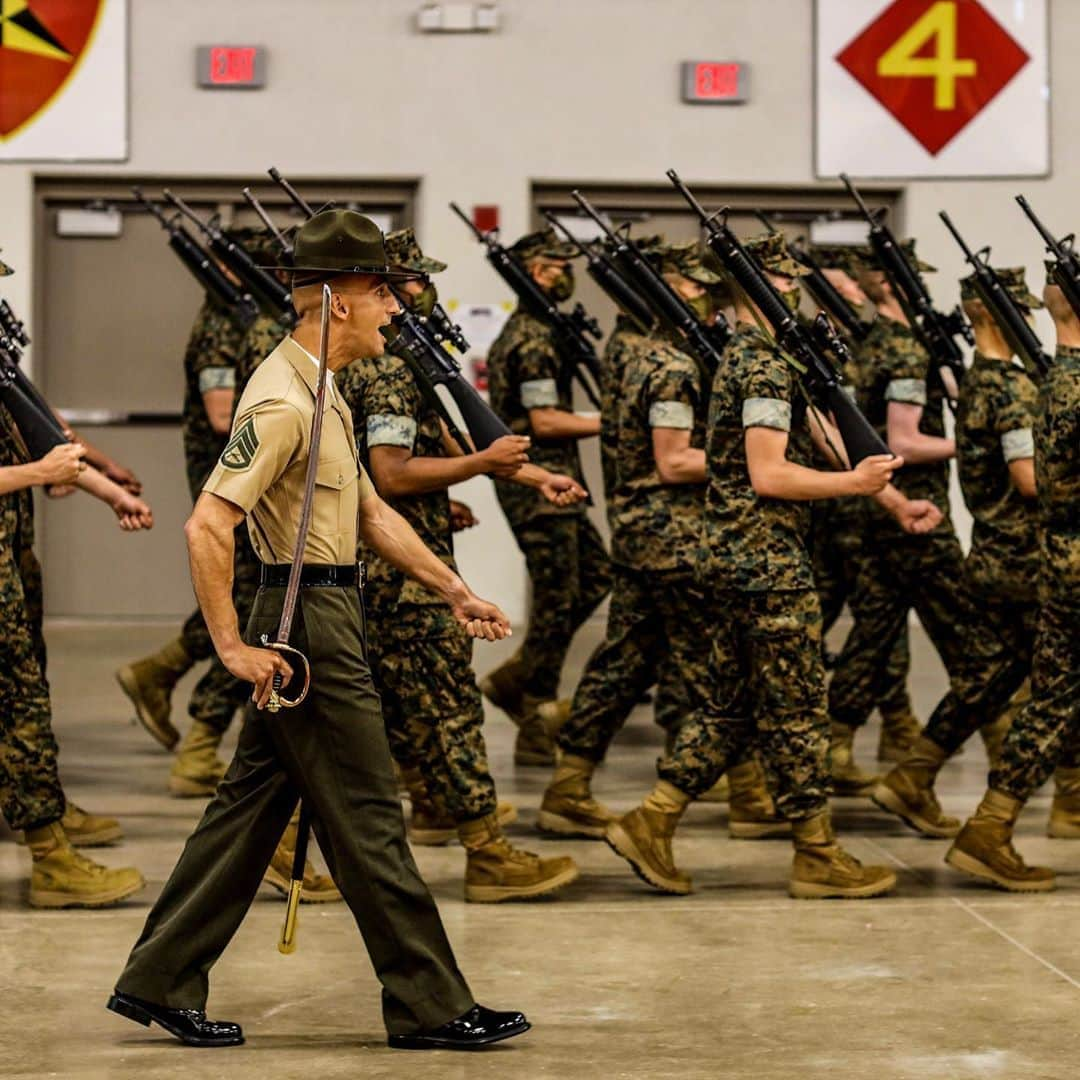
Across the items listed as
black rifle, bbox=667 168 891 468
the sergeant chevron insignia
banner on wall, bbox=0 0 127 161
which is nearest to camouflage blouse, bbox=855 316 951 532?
black rifle, bbox=667 168 891 468

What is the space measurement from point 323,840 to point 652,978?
0.95m

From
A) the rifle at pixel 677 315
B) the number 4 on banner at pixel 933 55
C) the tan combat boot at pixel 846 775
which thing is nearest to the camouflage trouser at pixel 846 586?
the tan combat boot at pixel 846 775

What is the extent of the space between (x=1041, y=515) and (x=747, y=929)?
1355 millimetres

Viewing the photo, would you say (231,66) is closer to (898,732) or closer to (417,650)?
(898,732)

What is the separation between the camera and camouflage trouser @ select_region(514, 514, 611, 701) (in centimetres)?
731

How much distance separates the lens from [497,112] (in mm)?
11047

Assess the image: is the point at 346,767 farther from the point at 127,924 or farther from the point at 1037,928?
the point at 1037,928

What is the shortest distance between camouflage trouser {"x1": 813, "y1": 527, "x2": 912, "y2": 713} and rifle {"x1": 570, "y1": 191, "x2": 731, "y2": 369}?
1.11 metres

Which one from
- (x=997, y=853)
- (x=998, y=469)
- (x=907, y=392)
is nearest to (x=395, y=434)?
(x=998, y=469)

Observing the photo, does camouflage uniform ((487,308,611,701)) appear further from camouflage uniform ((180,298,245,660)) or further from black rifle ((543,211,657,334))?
camouflage uniform ((180,298,245,660))

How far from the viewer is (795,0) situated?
11.1 metres

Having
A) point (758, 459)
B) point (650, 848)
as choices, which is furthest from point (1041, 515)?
point (650, 848)

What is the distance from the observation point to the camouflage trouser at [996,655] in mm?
5906

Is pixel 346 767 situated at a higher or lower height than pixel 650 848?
higher
